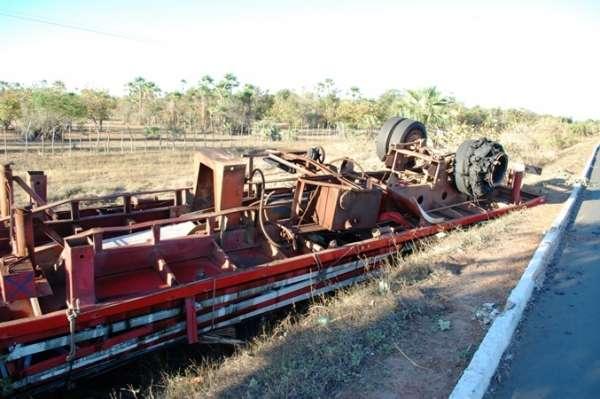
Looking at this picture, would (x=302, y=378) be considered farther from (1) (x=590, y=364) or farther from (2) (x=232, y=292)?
(1) (x=590, y=364)

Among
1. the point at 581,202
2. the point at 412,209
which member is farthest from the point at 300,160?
the point at 581,202

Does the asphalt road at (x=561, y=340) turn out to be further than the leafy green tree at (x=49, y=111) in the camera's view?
No

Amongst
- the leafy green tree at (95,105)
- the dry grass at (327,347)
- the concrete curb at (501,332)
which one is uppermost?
the leafy green tree at (95,105)

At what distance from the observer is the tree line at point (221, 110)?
28.3 m

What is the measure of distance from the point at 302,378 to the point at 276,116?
5113 centimetres

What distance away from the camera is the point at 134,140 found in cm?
4247

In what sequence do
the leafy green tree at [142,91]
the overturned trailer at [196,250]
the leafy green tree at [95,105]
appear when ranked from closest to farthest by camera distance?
the overturned trailer at [196,250] < the leafy green tree at [95,105] < the leafy green tree at [142,91]

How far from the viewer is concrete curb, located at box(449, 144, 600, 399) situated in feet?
9.55

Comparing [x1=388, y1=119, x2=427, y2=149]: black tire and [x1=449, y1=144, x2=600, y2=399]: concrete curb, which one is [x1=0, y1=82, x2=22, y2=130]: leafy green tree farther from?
[x1=449, y1=144, x2=600, y2=399]: concrete curb

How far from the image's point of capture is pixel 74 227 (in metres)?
5.35

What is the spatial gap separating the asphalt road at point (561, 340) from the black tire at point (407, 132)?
3436 millimetres

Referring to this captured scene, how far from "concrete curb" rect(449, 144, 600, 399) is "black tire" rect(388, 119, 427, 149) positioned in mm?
3074

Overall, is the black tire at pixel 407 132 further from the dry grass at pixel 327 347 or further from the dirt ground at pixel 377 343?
the dry grass at pixel 327 347

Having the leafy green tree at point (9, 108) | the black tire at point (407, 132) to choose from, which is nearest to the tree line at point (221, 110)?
the leafy green tree at point (9, 108)
